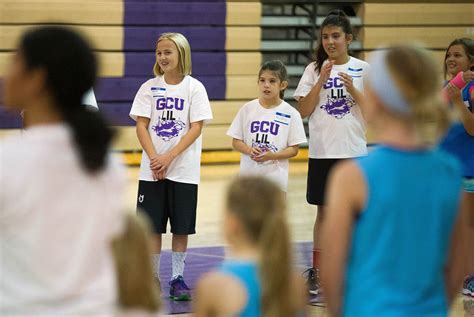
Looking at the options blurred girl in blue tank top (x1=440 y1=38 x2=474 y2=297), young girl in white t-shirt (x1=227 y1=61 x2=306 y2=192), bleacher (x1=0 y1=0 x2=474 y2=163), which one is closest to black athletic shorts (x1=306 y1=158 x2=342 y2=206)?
young girl in white t-shirt (x1=227 y1=61 x2=306 y2=192)

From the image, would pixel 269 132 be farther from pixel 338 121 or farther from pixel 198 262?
pixel 198 262

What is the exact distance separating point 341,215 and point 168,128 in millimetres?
3406

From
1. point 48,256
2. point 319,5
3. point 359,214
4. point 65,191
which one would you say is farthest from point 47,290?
point 319,5

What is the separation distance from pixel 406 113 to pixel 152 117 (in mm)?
3421

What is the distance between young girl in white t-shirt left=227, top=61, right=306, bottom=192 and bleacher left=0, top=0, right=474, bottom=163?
489cm

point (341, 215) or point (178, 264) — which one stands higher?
point (341, 215)

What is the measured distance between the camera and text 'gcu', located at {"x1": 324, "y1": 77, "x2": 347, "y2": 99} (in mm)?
5883

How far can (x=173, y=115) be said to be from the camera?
577 cm

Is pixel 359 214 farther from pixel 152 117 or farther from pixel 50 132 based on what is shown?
pixel 152 117

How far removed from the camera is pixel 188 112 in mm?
5797

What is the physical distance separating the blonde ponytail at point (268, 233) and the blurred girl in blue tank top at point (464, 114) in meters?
3.22

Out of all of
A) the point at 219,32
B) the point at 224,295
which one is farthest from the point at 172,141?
the point at 219,32

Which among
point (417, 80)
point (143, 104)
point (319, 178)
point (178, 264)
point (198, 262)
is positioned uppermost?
point (417, 80)

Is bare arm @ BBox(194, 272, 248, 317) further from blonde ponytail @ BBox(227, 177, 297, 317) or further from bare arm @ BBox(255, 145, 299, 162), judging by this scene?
bare arm @ BBox(255, 145, 299, 162)
